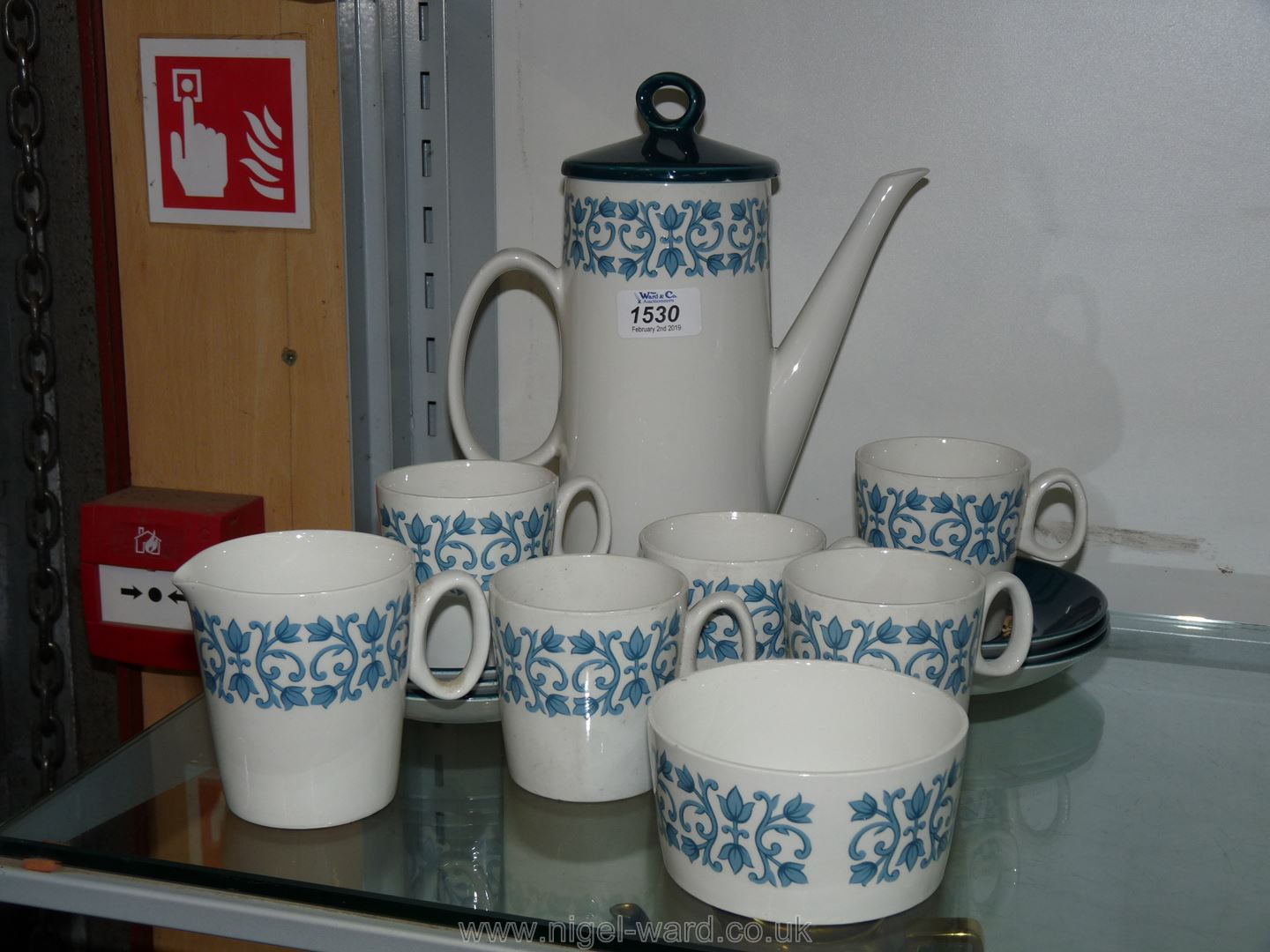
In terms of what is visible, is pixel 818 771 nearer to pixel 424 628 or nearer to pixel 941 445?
pixel 424 628

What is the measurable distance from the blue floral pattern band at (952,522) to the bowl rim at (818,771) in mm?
148

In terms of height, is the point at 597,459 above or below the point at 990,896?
above

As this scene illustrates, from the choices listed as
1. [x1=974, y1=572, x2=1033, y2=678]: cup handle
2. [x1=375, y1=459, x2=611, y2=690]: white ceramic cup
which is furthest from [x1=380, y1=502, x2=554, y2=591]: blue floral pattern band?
[x1=974, y1=572, x2=1033, y2=678]: cup handle

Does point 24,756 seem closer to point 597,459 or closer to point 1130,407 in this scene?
point 597,459

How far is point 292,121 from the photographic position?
0.91 metres

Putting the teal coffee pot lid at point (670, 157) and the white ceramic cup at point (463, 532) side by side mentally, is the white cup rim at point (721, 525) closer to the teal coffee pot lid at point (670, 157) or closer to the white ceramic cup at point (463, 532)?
the white ceramic cup at point (463, 532)

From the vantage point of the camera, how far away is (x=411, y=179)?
0.90m

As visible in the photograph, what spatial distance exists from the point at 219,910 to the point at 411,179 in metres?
0.53

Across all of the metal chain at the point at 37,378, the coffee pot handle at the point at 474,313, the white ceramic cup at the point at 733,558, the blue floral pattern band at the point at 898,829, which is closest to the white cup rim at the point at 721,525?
the white ceramic cup at the point at 733,558

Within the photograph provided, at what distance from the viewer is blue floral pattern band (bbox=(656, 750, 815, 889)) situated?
0.46 m

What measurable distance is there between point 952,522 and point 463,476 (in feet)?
0.88

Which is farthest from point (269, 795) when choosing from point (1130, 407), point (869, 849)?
point (1130, 407)

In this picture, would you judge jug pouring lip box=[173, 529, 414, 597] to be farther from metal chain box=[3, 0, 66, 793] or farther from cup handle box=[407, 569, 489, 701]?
metal chain box=[3, 0, 66, 793]

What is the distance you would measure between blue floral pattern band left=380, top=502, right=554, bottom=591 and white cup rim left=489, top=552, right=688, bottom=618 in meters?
0.02
